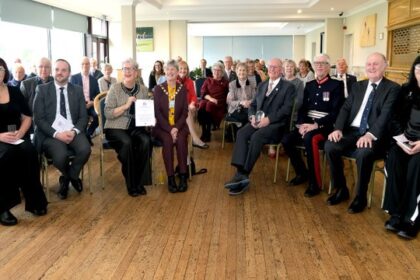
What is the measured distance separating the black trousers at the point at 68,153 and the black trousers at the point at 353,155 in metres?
2.24

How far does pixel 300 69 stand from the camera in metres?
7.28

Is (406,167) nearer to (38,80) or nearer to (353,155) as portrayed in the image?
(353,155)

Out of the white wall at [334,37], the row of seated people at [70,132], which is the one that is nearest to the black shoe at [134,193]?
the row of seated people at [70,132]

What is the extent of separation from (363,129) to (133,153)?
85.3 inches

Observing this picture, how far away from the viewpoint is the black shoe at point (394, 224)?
131 inches

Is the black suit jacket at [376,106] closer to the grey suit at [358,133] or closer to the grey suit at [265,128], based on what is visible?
the grey suit at [358,133]

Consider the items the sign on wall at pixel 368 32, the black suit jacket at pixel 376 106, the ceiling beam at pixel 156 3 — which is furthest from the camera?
the ceiling beam at pixel 156 3

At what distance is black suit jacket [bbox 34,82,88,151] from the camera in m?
4.10

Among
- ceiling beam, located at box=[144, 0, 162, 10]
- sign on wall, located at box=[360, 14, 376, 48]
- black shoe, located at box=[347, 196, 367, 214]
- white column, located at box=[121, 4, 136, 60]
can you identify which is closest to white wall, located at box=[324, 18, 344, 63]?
sign on wall, located at box=[360, 14, 376, 48]

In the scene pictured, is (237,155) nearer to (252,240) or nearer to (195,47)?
(252,240)

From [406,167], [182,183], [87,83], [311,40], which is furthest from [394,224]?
[311,40]

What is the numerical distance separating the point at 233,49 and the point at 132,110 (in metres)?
20.1

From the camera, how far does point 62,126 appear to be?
4.14m

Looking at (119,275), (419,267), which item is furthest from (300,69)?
(119,275)
